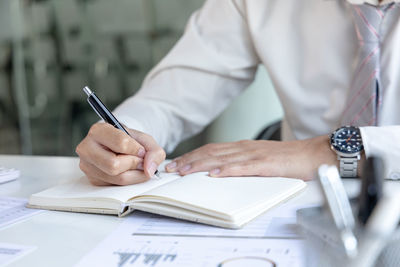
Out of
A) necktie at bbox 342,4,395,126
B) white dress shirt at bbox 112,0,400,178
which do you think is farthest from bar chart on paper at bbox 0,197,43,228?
necktie at bbox 342,4,395,126

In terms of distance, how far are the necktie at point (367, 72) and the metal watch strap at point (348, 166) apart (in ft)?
0.81

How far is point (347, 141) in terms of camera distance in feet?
3.31

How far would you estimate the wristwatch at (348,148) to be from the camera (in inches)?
38.6

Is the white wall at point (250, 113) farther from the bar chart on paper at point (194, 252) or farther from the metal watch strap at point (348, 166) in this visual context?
the bar chart on paper at point (194, 252)

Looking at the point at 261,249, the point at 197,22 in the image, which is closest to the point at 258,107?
the point at 197,22

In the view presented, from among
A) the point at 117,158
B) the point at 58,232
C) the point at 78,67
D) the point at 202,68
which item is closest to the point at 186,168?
the point at 117,158

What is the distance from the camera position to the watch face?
3.25 feet

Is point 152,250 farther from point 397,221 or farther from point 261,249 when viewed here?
point 397,221

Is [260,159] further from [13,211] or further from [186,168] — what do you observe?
[13,211]

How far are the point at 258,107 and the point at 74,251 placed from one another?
179cm

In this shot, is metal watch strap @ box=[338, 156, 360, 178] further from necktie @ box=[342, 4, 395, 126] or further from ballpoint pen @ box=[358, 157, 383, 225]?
ballpoint pen @ box=[358, 157, 383, 225]

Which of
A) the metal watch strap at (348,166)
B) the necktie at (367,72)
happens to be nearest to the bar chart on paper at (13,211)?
the metal watch strap at (348,166)

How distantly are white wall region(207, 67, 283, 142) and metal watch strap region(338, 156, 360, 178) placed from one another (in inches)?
52.7

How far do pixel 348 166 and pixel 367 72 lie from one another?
1.09 feet
